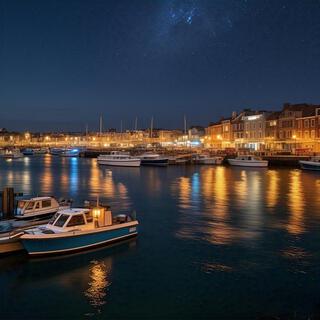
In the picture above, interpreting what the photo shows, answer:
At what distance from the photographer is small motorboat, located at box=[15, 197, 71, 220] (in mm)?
31094

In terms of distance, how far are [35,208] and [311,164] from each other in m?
80.1

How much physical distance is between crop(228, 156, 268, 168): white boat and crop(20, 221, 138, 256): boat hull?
88.5 meters

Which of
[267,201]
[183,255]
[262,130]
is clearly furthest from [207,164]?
[183,255]

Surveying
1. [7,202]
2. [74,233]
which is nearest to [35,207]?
Answer: [7,202]

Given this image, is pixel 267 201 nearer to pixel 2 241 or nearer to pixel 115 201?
pixel 115 201

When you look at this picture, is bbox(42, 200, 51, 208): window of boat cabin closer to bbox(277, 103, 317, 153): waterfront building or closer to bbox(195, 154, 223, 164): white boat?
bbox(195, 154, 223, 164): white boat

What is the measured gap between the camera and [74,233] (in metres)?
24.8

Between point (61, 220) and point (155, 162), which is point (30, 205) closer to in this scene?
point (61, 220)

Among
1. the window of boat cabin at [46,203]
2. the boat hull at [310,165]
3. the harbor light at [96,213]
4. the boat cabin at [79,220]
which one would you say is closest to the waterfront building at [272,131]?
the boat hull at [310,165]

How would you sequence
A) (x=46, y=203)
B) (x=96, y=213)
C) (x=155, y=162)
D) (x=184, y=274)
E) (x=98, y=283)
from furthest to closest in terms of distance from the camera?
(x=155, y=162)
(x=46, y=203)
(x=96, y=213)
(x=184, y=274)
(x=98, y=283)

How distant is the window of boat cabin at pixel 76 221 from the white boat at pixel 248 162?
89780 mm

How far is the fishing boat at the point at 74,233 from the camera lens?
23922 mm

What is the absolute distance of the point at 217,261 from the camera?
24.3 metres

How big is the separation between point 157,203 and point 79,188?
20637 millimetres
